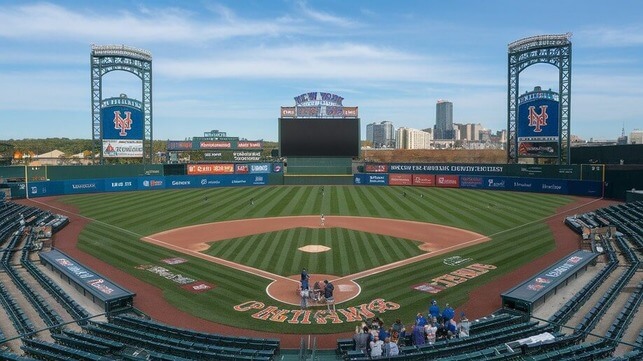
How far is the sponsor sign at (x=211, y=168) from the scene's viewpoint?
69812 mm

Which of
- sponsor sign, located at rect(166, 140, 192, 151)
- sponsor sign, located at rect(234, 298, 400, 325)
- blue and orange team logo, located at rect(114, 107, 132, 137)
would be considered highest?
blue and orange team logo, located at rect(114, 107, 132, 137)

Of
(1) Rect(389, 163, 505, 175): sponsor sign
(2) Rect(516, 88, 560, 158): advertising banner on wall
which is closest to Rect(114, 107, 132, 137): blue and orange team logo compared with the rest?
(1) Rect(389, 163, 505, 175): sponsor sign

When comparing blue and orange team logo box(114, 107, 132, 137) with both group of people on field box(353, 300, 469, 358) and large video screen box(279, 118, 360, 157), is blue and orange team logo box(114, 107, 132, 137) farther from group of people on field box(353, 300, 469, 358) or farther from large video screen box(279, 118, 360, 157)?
group of people on field box(353, 300, 469, 358)

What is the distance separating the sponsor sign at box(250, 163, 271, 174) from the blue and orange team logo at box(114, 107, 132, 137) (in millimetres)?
18869

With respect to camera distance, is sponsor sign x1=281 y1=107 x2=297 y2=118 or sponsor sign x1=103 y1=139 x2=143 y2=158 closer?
sponsor sign x1=103 y1=139 x2=143 y2=158

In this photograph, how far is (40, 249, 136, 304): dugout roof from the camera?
1755 centimetres

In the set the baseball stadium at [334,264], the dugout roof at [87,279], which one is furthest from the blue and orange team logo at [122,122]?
the dugout roof at [87,279]

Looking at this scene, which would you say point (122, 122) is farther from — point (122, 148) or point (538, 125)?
point (538, 125)

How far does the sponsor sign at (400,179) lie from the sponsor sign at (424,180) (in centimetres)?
74

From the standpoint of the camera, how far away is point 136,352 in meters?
12.7

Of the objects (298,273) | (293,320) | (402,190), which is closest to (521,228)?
(298,273)

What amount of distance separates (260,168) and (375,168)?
18341 mm

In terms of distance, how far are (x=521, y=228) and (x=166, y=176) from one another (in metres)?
50.4

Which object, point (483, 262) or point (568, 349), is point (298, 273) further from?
point (568, 349)
